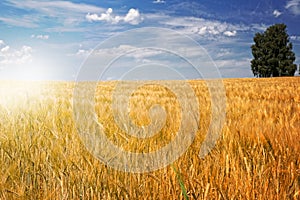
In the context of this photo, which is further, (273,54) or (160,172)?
(273,54)

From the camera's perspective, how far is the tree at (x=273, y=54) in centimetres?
4775

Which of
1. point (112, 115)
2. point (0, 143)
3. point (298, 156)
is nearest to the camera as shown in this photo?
point (298, 156)

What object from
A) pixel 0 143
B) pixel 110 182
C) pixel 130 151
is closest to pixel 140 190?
pixel 110 182

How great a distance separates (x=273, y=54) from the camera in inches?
1925

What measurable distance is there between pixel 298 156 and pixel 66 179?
1415 mm

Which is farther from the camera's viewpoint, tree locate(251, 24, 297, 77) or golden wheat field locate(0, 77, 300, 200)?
tree locate(251, 24, 297, 77)

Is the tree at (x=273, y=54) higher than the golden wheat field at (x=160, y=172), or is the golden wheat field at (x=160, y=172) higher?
the tree at (x=273, y=54)

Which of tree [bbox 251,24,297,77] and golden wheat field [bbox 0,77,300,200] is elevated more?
tree [bbox 251,24,297,77]

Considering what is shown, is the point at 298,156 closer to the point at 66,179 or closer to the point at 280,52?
the point at 66,179

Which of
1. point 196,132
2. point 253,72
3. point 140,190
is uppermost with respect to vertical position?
point 253,72

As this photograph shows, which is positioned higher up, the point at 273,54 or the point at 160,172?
the point at 273,54

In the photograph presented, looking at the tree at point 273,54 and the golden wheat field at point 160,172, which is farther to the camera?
the tree at point 273,54

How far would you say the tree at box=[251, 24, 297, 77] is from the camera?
1880 inches

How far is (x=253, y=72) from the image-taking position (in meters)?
50.4
